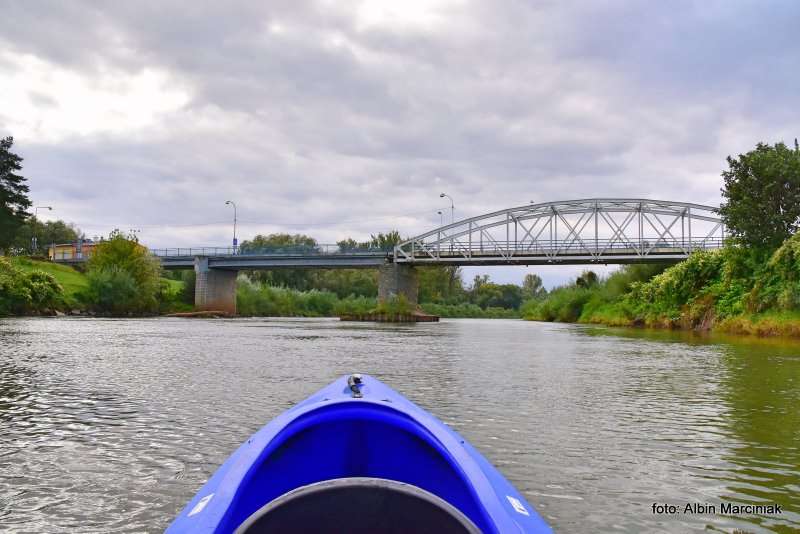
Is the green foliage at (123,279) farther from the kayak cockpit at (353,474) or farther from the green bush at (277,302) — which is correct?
the kayak cockpit at (353,474)

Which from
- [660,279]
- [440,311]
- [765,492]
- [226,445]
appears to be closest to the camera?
[765,492]

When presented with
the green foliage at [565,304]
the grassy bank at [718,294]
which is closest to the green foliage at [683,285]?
the grassy bank at [718,294]

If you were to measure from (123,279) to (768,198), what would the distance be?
5073 centimetres

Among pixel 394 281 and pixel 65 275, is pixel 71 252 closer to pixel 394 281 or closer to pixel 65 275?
pixel 65 275

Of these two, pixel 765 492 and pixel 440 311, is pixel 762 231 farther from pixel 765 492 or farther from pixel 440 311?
pixel 440 311

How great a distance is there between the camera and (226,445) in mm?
6566

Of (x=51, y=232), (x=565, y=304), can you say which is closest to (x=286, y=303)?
(x=565, y=304)

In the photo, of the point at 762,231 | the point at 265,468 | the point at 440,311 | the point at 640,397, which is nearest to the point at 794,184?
the point at 762,231

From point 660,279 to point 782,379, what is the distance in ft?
98.2

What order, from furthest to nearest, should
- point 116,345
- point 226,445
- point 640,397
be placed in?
1. point 116,345
2. point 640,397
3. point 226,445

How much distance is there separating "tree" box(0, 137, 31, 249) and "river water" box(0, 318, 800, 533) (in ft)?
163

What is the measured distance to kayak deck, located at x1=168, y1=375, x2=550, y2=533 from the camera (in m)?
2.84

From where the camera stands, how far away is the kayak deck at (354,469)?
2836mm

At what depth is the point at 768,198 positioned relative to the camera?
31688mm
